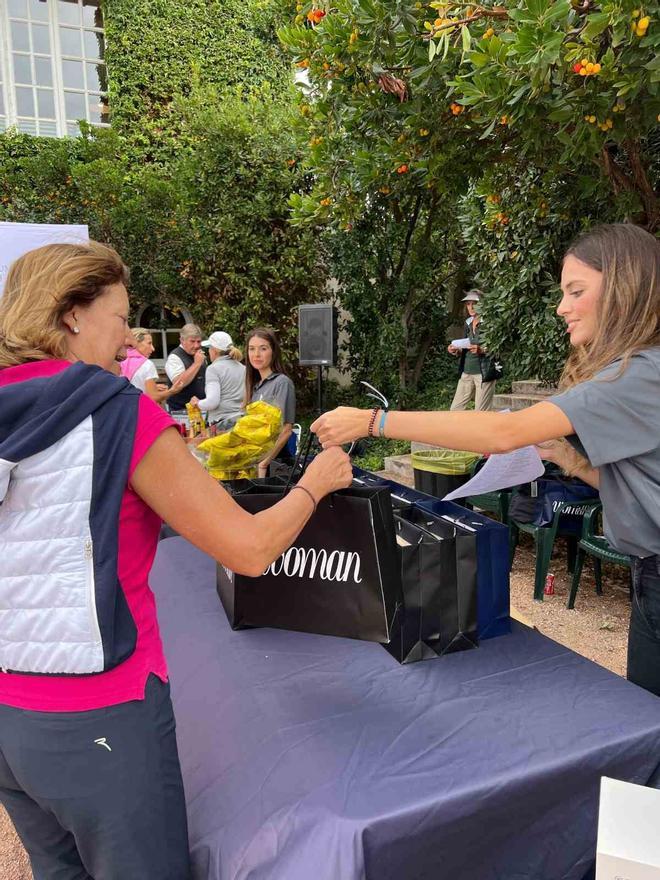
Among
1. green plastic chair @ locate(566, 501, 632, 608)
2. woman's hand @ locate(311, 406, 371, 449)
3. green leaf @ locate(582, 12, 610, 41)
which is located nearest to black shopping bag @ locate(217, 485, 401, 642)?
woman's hand @ locate(311, 406, 371, 449)

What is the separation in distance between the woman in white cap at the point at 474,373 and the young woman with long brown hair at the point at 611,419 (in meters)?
6.22

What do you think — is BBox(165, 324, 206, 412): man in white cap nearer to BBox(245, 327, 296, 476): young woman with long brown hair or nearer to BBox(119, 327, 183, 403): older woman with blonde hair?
BBox(119, 327, 183, 403): older woman with blonde hair

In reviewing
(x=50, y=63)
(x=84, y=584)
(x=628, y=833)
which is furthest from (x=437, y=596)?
(x=50, y=63)

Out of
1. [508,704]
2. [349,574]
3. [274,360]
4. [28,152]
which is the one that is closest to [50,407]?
[349,574]

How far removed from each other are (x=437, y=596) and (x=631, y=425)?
1.85 feet

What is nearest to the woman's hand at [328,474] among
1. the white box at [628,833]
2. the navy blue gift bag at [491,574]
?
the navy blue gift bag at [491,574]

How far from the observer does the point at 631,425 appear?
1311mm

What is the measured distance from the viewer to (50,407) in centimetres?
95

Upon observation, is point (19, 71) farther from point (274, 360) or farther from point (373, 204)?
→ point (274, 360)

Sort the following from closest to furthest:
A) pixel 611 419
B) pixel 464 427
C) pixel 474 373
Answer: pixel 611 419 → pixel 464 427 → pixel 474 373

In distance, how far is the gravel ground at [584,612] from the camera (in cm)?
348

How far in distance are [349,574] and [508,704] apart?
0.43m

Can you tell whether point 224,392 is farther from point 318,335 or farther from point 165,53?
point 165,53

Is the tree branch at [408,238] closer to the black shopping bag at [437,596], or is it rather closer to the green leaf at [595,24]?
the green leaf at [595,24]
